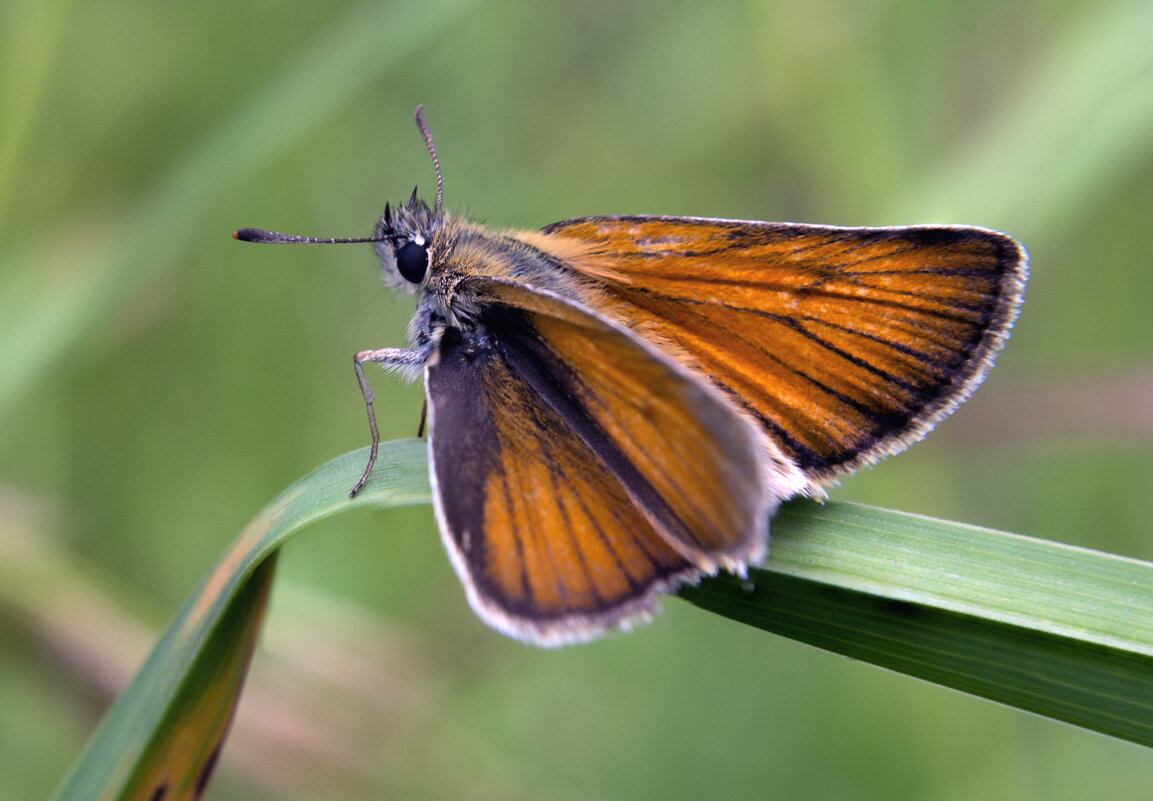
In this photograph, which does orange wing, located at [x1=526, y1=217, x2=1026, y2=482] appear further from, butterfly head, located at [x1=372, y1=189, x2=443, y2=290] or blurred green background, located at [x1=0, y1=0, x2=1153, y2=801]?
blurred green background, located at [x1=0, y1=0, x2=1153, y2=801]

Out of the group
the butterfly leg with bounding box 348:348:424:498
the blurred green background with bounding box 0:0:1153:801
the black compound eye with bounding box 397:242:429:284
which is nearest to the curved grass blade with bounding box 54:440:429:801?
the butterfly leg with bounding box 348:348:424:498

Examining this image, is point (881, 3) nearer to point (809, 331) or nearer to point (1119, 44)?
point (1119, 44)

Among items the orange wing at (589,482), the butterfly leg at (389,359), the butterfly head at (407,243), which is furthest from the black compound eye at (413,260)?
the orange wing at (589,482)

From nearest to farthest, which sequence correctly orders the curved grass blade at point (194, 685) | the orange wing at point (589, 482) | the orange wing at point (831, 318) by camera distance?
the curved grass blade at point (194, 685), the orange wing at point (589, 482), the orange wing at point (831, 318)

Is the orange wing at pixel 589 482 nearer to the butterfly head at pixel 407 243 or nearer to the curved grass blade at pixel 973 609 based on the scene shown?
the curved grass blade at pixel 973 609

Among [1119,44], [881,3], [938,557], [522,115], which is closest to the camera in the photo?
[938,557]

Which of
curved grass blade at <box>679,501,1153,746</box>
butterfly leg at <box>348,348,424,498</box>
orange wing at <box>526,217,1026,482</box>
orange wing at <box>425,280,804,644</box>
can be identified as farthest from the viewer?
butterfly leg at <box>348,348,424,498</box>

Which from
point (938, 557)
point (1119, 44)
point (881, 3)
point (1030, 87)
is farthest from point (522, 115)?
point (938, 557)
